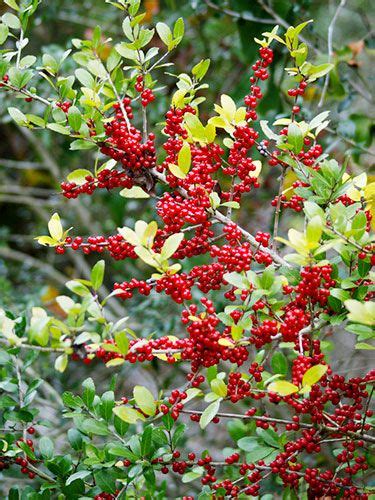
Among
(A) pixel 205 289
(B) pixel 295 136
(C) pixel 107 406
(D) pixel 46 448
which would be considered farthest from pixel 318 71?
(D) pixel 46 448

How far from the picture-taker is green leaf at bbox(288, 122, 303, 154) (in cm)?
89

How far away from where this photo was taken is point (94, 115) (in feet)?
3.10

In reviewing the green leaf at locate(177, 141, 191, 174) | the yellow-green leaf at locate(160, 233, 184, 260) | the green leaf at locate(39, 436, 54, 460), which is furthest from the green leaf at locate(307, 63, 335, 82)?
the green leaf at locate(39, 436, 54, 460)

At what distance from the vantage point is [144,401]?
85 cm

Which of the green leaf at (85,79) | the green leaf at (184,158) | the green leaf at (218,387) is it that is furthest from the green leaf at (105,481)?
the green leaf at (85,79)

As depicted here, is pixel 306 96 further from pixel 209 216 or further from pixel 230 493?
pixel 230 493

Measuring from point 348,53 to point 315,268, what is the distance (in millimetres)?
1020

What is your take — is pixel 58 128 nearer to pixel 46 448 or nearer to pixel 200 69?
pixel 200 69

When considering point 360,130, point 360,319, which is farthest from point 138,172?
point 360,130

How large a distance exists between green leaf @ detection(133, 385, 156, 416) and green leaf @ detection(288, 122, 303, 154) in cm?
38

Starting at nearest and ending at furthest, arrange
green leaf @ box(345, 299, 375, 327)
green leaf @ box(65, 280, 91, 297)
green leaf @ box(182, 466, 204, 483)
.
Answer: green leaf @ box(345, 299, 375, 327), green leaf @ box(65, 280, 91, 297), green leaf @ box(182, 466, 204, 483)

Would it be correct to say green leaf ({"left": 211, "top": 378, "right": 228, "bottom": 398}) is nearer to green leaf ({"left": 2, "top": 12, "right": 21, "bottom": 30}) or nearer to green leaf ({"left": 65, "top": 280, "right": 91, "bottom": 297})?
green leaf ({"left": 65, "top": 280, "right": 91, "bottom": 297})

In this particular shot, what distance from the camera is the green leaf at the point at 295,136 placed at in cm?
89

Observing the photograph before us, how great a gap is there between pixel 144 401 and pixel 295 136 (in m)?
0.40
